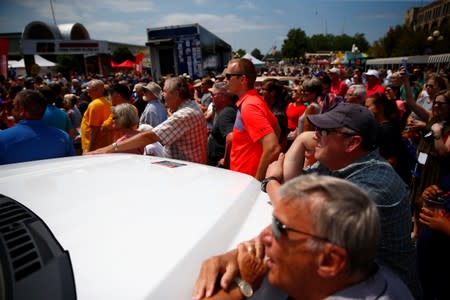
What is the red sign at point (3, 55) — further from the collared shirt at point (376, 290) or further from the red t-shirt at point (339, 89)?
the collared shirt at point (376, 290)

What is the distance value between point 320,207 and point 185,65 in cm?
1500

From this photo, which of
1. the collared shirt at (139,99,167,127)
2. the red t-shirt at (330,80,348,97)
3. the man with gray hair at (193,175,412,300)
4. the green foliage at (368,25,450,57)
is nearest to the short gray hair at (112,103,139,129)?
the collared shirt at (139,99,167,127)

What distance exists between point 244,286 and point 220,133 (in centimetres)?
304

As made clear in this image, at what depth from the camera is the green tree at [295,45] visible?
9450 cm

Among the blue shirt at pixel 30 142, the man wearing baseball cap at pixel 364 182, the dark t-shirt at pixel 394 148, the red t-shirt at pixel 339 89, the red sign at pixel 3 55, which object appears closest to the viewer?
the man wearing baseball cap at pixel 364 182

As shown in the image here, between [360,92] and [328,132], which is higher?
[328,132]

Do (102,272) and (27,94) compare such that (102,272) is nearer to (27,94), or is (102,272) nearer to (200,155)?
(200,155)

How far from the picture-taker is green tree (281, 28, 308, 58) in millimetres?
94500

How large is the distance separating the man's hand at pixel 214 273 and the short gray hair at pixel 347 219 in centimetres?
35

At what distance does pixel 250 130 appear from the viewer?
269 centimetres

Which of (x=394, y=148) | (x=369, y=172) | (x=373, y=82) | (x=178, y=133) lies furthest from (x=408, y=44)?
(x=369, y=172)

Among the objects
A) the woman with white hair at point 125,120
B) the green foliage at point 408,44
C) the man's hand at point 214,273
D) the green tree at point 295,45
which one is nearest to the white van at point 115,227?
the man's hand at point 214,273

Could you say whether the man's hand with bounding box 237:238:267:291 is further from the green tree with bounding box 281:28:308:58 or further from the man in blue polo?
the green tree with bounding box 281:28:308:58

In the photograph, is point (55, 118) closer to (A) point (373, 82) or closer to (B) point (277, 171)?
(B) point (277, 171)
